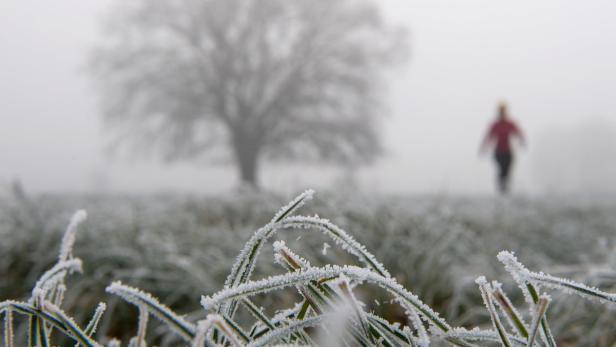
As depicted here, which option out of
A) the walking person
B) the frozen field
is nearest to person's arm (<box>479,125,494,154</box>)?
the walking person

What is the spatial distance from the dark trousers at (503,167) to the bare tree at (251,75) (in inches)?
324

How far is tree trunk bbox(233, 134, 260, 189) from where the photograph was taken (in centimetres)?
1841

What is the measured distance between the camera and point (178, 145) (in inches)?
754

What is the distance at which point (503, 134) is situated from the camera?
9.97 m

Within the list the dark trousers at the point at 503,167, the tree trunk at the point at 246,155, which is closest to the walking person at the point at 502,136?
the dark trousers at the point at 503,167

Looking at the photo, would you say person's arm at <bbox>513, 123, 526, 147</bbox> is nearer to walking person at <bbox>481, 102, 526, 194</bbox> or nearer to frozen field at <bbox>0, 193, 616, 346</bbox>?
walking person at <bbox>481, 102, 526, 194</bbox>

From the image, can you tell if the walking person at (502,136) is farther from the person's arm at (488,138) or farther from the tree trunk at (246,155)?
the tree trunk at (246,155)

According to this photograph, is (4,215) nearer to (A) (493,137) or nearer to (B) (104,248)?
(B) (104,248)

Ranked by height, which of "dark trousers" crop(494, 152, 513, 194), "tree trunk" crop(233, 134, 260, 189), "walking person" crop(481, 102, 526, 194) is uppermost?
"tree trunk" crop(233, 134, 260, 189)

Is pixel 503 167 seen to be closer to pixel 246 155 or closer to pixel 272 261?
pixel 272 261

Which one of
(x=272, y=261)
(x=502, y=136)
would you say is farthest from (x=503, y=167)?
(x=272, y=261)

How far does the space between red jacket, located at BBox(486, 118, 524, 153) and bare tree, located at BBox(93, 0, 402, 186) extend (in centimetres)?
857

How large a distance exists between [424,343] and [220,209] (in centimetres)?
343

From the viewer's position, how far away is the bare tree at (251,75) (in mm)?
18047
